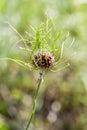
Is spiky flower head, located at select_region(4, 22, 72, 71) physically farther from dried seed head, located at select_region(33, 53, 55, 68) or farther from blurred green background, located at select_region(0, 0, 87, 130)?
blurred green background, located at select_region(0, 0, 87, 130)

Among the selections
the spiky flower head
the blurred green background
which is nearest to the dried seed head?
the spiky flower head

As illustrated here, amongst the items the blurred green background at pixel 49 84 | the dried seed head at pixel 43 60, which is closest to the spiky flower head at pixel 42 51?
the dried seed head at pixel 43 60

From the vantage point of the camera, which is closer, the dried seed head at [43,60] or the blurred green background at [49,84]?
the dried seed head at [43,60]

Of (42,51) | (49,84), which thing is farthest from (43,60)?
(49,84)

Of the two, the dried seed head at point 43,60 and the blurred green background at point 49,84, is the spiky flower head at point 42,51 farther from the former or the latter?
the blurred green background at point 49,84

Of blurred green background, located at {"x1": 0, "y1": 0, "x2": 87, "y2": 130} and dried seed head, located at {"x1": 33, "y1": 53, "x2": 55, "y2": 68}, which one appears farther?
blurred green background, located at {"x1": 0, "y1": 0, "x2": 87, "y2": 130}
